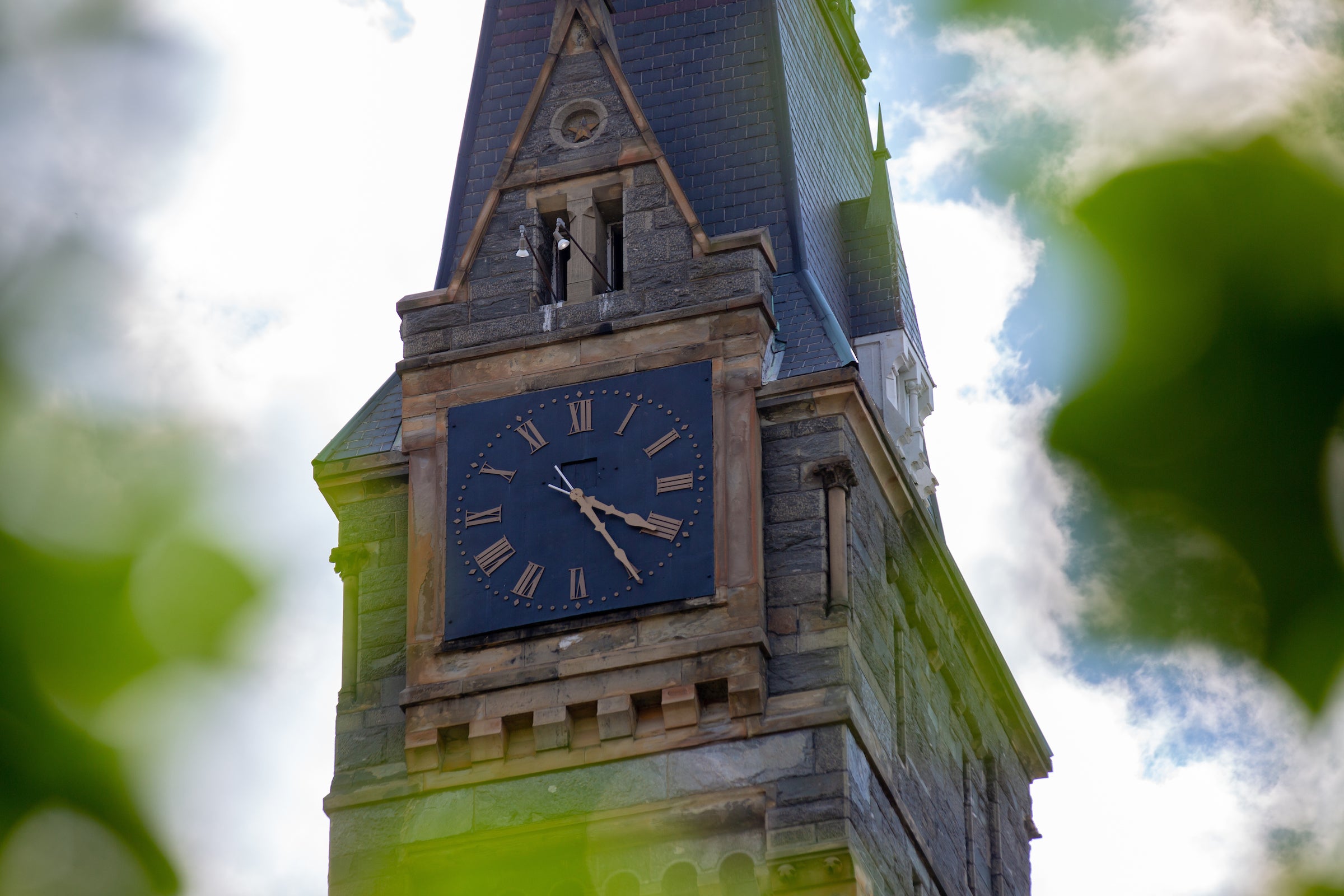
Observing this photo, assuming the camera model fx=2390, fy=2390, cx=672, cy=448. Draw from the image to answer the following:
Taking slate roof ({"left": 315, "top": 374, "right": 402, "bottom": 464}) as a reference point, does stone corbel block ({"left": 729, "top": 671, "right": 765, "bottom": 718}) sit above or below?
below

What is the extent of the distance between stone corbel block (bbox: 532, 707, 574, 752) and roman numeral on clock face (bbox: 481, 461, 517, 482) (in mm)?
2592

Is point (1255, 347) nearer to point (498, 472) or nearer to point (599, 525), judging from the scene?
point (599, 525)

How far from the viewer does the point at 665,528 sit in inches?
925

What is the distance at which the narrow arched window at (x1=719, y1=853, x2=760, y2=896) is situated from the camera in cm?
2162

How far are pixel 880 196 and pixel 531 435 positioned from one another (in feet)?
25.1

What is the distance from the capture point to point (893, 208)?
30406 millimetres

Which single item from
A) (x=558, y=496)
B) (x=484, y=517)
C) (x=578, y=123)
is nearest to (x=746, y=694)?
(x=558, y=496)

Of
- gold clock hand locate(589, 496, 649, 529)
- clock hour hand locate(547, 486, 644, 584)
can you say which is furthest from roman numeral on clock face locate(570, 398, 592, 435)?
gold clock hand locate(589, 496, 649, 529)

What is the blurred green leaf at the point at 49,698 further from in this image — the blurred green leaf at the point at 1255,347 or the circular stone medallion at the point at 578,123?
the circular stone medallion at the point at 578,123

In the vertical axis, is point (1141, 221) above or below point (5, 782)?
above

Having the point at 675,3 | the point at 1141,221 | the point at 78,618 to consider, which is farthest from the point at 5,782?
the point at 675,3

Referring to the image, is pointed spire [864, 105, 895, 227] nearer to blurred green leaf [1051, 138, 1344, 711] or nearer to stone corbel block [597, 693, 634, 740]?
stone corbel block [597, 693, 634, 740]

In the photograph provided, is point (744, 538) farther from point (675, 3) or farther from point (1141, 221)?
point (1141, 221)

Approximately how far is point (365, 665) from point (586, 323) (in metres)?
4.25
